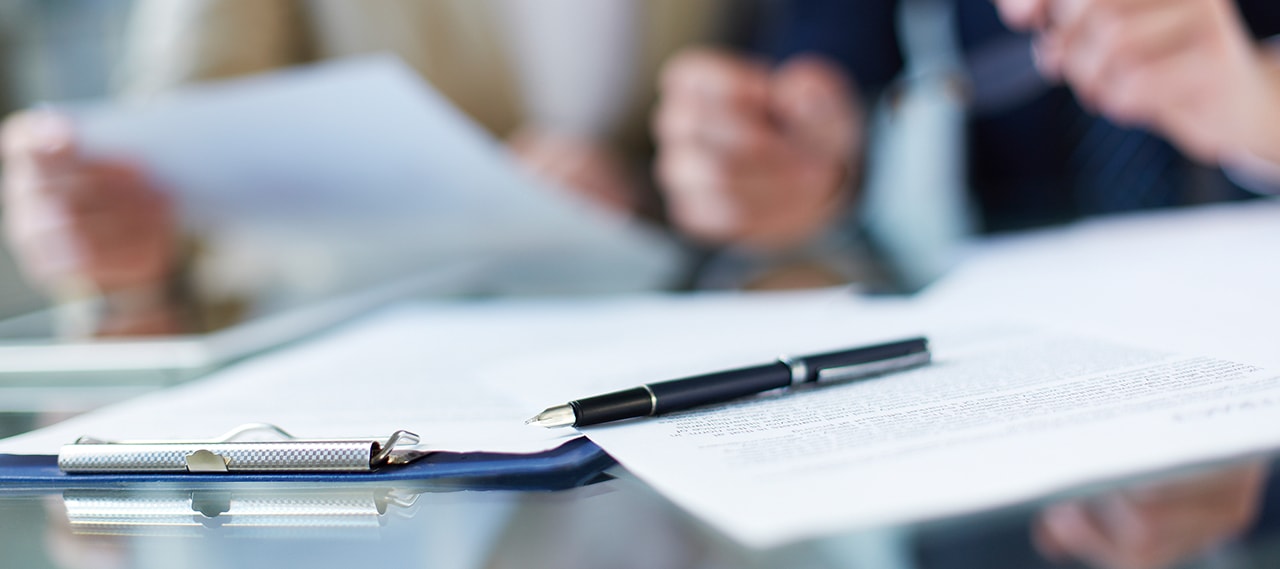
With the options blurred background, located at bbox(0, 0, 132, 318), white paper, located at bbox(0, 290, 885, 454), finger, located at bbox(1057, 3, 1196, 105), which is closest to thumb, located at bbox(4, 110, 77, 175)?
white paper, located at bbox(0, 290, 885, 454)

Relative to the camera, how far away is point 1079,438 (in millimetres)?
170

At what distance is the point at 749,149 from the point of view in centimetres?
64

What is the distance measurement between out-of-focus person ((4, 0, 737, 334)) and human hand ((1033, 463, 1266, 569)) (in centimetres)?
54

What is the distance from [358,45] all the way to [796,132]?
0.51 meters

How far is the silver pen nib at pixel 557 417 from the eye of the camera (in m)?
0.20

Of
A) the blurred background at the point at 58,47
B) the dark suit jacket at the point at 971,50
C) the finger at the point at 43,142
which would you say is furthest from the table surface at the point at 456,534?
the blurred background at the point at 58,47

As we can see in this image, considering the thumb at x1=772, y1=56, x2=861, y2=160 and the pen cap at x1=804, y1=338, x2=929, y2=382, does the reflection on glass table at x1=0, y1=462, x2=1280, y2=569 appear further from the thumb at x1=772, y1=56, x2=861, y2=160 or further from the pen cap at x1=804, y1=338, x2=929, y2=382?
the thumb at x1=772, y1=56, x2=861, y2=160

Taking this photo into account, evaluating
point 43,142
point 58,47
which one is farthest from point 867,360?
point 58,47

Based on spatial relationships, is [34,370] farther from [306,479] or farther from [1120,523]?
[1120,523]

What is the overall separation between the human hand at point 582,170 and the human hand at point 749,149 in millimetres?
72

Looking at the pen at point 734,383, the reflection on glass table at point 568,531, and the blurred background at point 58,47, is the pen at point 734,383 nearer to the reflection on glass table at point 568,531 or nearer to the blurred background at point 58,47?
the reflection on glass table at point 568,531

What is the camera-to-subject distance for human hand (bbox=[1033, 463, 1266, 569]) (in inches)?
5.4

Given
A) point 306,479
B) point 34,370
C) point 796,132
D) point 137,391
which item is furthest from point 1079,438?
point 796,132

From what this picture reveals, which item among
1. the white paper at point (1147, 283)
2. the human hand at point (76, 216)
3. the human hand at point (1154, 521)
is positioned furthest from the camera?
the human hand at point (76, 216)
